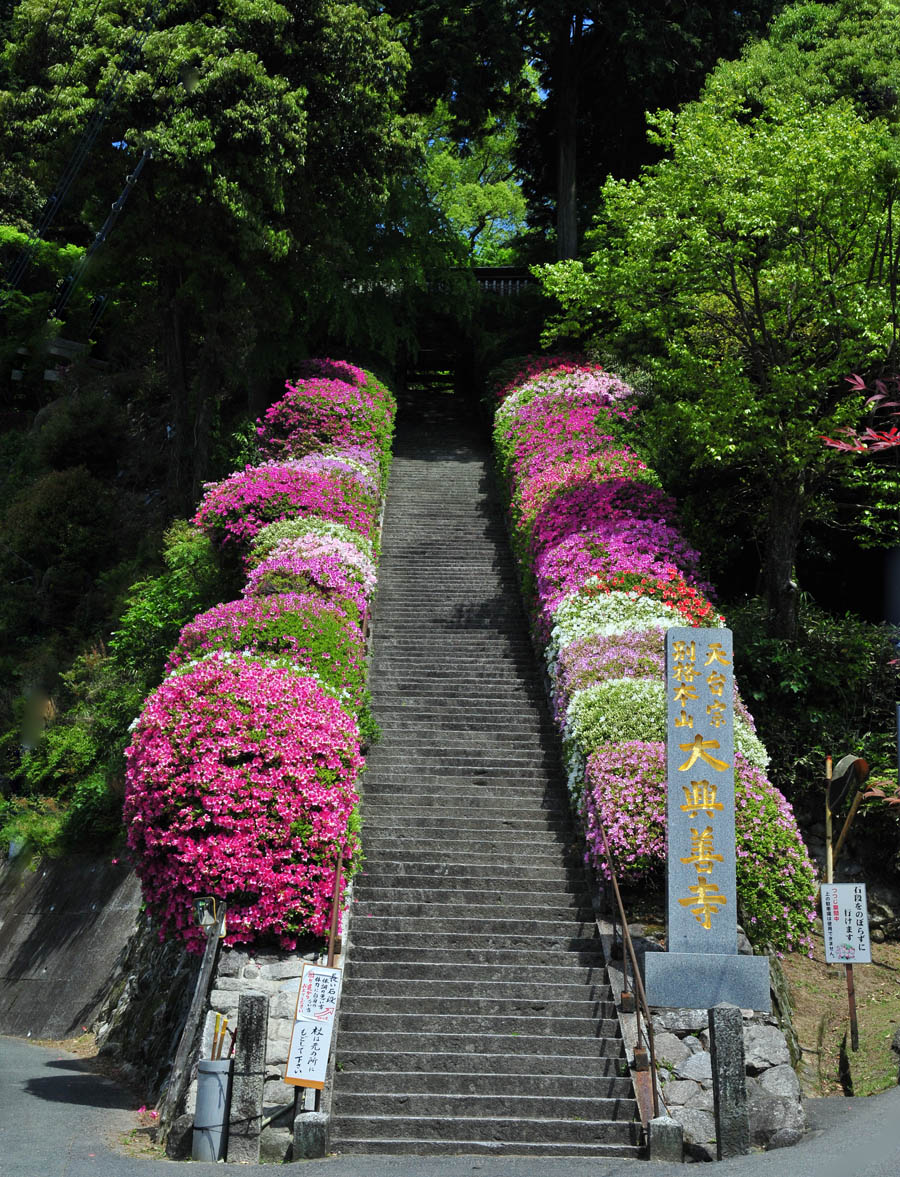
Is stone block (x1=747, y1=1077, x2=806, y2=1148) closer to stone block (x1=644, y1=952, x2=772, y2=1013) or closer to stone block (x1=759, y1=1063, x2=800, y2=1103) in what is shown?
stone block (x1=759, y1=1063, x2=800, y2=1103)

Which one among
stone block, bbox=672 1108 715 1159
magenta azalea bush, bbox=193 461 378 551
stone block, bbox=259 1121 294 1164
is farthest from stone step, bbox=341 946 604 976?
magenta azalea bush, bbox=193 461 378 551

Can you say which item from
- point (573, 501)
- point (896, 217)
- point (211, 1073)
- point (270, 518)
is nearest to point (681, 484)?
point (573, 501)

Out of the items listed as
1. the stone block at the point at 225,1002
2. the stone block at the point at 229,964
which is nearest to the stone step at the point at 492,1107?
the stone block at the point at 225,1002

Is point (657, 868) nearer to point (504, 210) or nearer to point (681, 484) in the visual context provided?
point (681, 484)

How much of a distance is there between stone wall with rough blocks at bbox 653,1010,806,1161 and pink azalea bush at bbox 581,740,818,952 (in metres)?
1.02

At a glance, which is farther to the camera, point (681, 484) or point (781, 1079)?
point (681, 484)

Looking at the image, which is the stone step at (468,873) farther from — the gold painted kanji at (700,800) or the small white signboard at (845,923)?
the gold painted kanji at (700,800)

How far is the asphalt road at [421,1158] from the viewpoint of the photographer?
7441mm

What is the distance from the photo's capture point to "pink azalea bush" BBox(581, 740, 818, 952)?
9914mm

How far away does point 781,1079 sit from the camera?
879 centimetres

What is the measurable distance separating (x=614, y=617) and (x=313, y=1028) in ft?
22.9

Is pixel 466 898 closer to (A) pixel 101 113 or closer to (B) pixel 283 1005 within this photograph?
(B) pixel 283 1005

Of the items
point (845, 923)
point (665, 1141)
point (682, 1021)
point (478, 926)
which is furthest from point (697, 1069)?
point (478, 926)

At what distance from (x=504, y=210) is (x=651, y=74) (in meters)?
12.4
